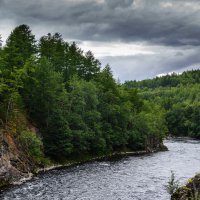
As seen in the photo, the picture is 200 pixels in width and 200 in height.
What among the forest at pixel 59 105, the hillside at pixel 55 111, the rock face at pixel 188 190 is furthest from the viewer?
the forest at pixel 59 105

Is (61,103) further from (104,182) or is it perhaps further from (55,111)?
(104,182)

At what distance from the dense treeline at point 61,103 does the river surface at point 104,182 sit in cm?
736

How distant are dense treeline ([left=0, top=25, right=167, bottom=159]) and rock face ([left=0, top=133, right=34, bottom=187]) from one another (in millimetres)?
2464

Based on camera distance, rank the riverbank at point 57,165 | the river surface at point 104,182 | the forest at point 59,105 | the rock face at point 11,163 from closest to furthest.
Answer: the river surface at point 104,182 → the riverbank at point 57,165 → the rock face at point 11,163 → the forest at point 59,105

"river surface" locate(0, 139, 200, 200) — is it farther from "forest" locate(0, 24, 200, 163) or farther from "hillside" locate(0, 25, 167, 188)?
"forest" locate(0, 24, 200, 163)

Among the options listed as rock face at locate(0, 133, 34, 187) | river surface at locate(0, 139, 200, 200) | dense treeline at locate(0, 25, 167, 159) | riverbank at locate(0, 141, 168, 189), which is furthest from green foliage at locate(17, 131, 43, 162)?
river surface at locate(0, 139, 200, 200)

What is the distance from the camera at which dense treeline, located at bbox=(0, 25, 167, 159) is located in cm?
6512

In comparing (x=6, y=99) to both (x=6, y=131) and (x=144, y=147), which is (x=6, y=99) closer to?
(x=6, y=131)

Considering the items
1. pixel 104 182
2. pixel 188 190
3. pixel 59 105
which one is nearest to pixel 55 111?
pixel 59 105

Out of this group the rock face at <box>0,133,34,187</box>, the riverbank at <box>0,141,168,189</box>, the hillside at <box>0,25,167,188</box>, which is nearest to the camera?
the riverbank at <box>0,141,168,189</box>

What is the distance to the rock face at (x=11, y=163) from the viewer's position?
52656mm

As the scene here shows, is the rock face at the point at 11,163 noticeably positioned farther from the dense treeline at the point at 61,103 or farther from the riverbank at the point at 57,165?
the dense treeline at the point at 61,103

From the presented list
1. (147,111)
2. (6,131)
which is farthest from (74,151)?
(147,111)

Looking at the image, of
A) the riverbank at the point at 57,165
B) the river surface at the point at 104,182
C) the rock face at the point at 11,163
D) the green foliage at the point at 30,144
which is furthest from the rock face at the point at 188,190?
the green foliage at the point at 30,144
